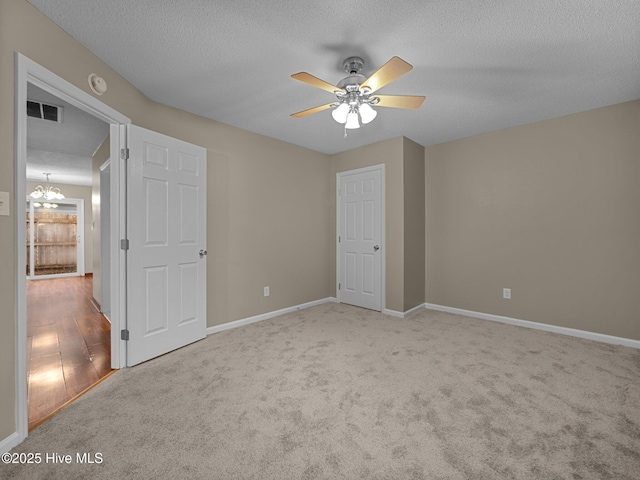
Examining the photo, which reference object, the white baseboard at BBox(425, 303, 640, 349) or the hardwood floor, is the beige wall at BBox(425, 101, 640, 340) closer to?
the white baseboard at BBox(425, 303, 640, 349)

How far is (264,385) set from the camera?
2.24m

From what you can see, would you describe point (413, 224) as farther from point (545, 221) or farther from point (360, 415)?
point (360, 415)

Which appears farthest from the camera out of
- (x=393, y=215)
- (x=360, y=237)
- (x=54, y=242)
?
(x=54, y=242)

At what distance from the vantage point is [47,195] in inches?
273

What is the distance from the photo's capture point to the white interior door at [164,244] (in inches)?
101

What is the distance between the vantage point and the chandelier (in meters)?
6.98

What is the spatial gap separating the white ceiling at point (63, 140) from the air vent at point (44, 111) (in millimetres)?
57

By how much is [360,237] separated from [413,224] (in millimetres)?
807

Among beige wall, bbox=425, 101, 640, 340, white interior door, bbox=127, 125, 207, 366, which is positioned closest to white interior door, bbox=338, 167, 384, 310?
beige wall, bbox=425, 101, 640, 340

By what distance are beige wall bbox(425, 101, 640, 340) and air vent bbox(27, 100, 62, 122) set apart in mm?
4721

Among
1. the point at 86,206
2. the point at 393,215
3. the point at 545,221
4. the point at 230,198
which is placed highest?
the point at 86,206

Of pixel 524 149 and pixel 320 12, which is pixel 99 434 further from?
pixel 524 149

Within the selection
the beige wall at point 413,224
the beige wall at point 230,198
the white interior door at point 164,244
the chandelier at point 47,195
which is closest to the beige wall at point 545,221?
the beige wall at point 413,224

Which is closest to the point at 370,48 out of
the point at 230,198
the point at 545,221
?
the point at 230,198
